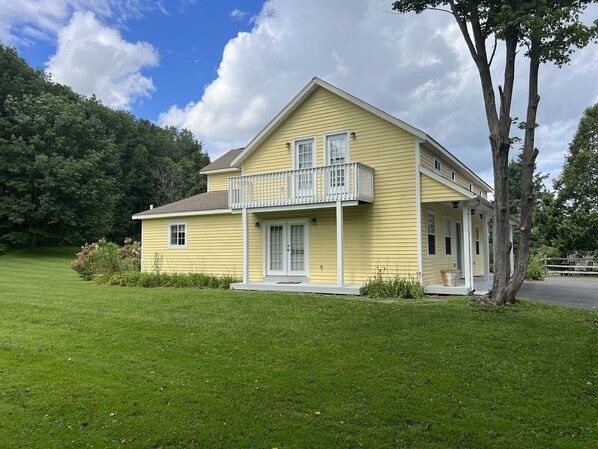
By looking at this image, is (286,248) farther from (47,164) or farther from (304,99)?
(47,164)

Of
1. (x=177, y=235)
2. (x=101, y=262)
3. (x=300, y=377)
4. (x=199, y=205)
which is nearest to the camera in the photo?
(x=300, y=377)

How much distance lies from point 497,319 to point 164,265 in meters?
13.4

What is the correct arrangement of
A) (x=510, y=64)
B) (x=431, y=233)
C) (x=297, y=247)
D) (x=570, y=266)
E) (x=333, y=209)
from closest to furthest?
(x=510, y=64) → (x=431, y=233) → (x=333, y=209) → (x=297, y=247) → (x=570, y=266)

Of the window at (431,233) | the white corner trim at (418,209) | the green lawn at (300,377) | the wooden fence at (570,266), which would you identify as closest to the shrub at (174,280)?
the green lawn at (300,377)

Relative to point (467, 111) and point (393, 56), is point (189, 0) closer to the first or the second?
point (393, 56)

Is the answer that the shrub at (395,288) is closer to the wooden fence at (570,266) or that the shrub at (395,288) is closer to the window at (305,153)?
the window at (305,153)

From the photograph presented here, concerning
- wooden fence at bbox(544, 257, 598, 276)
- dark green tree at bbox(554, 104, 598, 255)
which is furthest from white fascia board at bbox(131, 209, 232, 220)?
dark green tree at bbox(554, 104, 598, 255)

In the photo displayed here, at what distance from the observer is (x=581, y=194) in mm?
27906

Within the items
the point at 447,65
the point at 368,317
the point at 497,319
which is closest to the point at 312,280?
the point at 368,317

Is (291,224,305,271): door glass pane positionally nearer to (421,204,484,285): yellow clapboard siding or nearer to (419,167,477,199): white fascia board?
(421,204,484,285): yellow clapboard siding

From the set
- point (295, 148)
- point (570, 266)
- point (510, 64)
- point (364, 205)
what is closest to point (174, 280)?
point (295, 148)

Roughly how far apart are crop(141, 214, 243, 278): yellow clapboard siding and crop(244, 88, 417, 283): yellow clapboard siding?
1232 mm

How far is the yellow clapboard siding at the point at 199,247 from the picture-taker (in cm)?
1619

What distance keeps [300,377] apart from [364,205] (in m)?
8.87
